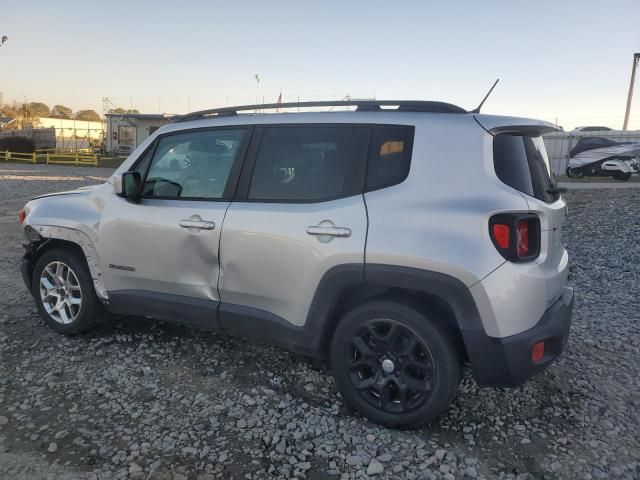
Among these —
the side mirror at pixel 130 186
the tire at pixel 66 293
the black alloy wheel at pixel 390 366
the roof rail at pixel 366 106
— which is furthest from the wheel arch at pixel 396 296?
the tire at pixel 66 293

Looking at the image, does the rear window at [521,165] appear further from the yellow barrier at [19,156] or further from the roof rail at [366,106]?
the yellow barrier at [19,156]

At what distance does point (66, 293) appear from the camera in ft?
13.3

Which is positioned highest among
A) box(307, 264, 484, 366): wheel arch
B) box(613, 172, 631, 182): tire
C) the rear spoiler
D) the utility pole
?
the utility pole

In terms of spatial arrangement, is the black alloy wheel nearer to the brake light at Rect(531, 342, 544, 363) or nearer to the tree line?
the brake light at Rect(531, 342, 544, 363)

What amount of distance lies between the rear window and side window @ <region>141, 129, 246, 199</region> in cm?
166

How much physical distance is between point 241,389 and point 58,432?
1.09 metres

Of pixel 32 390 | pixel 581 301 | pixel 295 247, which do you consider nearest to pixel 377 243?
pixel 295 247

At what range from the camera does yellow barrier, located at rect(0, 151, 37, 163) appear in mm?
32375

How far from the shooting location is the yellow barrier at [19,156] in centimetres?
3238

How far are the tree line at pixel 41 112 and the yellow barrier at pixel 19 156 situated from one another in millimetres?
35183

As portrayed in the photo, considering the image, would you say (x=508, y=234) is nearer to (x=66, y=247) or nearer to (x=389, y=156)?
(x=389, y=156)

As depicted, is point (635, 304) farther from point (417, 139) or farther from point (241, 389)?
point (241, 389)

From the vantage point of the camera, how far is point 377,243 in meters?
2.70

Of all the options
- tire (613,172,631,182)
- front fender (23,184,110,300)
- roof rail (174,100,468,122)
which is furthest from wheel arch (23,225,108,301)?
tire (613,172,631,182)
